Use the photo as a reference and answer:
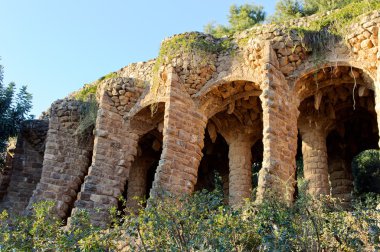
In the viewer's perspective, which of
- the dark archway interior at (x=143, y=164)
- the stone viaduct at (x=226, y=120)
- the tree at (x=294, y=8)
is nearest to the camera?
the stone viaduct at (x=226, y=120)

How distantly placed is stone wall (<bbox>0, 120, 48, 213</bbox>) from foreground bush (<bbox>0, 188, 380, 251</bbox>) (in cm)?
835

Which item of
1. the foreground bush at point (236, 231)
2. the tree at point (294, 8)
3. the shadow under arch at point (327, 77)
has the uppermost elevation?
the tree at point (294, 8)

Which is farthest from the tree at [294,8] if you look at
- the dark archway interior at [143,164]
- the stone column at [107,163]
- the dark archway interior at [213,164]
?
the stone column at [107,163]

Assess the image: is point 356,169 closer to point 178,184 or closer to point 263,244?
point 178,184

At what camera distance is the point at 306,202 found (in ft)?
21.0

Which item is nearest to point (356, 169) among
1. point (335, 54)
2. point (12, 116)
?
point (335, 54)

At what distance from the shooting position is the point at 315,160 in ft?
39.0

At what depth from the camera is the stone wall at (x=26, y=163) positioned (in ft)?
49.4

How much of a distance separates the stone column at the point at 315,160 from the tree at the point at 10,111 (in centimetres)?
866

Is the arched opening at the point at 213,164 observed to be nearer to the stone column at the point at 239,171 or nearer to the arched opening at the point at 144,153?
the arched opening at the point at 144,153

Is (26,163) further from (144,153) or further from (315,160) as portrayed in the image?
(315,160)

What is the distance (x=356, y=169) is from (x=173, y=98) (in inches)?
430

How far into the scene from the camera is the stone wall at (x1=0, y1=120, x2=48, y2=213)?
1505cm

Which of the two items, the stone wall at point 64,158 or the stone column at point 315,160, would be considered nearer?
the stone column at point 315,160
